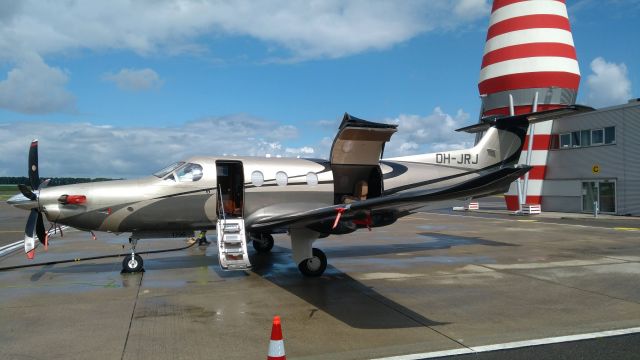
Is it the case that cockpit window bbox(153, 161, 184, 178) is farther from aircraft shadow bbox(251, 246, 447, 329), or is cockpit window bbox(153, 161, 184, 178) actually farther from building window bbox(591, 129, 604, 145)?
building window bbox(591, 129, 604, 145)

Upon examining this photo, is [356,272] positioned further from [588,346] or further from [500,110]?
[500,110]

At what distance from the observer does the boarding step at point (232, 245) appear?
898 centimetres

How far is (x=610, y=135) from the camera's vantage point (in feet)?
99.1

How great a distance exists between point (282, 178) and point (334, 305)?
421 cm

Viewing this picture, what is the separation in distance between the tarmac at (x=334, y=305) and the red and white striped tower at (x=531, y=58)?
60.5ft

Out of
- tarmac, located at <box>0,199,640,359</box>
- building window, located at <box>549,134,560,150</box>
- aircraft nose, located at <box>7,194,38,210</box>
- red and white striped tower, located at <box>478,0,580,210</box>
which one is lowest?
tarmac, located at <box>0,199,640,359</box>

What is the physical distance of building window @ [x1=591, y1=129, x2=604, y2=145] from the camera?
30.8 meters

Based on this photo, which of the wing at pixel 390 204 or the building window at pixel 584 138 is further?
the building window at pixel 584 138

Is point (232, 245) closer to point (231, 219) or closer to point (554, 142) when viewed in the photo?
point (231, 219)

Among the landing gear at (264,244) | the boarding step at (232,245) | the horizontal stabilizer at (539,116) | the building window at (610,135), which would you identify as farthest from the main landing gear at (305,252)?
the building window at (610,135)

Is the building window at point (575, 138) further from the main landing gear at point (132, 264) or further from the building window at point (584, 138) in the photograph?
the main landing gear at point (132, 264)

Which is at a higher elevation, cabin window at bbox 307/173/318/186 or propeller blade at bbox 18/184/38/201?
cabin window at bbox 307/173/318/186

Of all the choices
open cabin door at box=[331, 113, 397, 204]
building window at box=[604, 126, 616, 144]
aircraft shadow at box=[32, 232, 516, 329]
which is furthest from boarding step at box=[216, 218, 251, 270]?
building window at box=[604, 126, 616, 144]

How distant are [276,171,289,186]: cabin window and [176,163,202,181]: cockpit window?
72.7 inches
